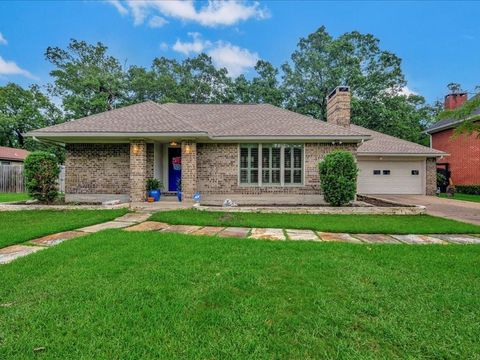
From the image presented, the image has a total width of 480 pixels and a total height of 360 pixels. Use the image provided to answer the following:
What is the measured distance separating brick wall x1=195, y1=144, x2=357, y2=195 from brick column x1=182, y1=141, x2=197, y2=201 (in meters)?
0.87

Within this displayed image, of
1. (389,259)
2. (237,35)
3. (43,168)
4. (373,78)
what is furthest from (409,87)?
(43,168)

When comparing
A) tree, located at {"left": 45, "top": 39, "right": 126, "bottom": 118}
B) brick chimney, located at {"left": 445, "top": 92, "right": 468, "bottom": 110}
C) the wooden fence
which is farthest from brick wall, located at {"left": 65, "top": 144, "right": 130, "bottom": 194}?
brick chimney, located at {"left": 445, "top": 92, "right": 468, "bottom": 110}

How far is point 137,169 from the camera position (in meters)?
9.83

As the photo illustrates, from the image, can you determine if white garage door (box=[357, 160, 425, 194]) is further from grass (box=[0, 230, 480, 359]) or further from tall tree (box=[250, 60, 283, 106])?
tall tree (box=[250, 60, 283, 106])

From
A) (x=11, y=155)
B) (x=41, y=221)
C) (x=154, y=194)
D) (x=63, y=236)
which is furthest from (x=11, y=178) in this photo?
(x=63, y=236)

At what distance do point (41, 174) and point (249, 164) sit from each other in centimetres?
721

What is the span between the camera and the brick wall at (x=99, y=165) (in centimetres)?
1072

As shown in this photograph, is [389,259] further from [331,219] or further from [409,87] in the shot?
[409,87]

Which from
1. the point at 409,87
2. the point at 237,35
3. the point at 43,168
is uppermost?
the point at 237,35

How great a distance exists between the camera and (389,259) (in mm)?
4195

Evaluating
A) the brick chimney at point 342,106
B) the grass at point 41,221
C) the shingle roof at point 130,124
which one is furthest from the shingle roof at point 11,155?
the brick chimney at point 342,106

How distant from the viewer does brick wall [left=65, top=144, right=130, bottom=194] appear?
10719mm

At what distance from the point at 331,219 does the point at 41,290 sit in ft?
21.6

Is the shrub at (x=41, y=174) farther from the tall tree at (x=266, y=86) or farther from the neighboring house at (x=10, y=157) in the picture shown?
the tall tree at (x=266, y=86)
